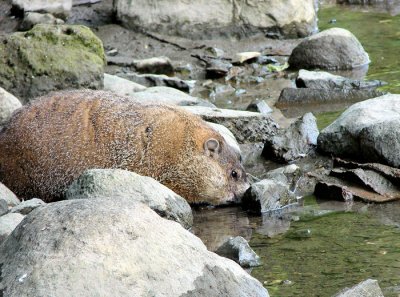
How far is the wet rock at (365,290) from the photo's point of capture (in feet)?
19.1

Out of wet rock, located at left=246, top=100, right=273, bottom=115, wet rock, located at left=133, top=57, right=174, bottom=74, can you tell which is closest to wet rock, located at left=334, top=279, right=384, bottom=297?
wet rock, located at left=246, top=100, right=273, bottom=115

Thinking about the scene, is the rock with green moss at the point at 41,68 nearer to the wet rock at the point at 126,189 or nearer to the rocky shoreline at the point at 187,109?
the rocky shoreline at the point at 187,109

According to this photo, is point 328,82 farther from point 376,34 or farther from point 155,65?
point 376,34

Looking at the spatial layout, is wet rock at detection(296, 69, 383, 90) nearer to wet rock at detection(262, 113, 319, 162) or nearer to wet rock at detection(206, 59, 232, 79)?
wet rock at detection(206, 59, 232, 79)

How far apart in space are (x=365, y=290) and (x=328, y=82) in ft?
23.3

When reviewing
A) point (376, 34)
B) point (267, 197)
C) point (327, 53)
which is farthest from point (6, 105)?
point (376, 34)

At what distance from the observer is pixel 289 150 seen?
33.2 feet

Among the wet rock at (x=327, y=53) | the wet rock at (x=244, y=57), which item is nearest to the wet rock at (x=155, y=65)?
the wet rock at (x=244, y=57)

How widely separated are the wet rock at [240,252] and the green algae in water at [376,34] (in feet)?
19.4

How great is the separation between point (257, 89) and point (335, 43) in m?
1.60

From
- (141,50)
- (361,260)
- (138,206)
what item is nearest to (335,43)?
(141,50)

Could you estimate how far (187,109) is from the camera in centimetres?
1039

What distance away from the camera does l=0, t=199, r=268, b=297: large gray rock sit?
16.8 ft

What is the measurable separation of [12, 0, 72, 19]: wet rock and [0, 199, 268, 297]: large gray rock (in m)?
9.82
